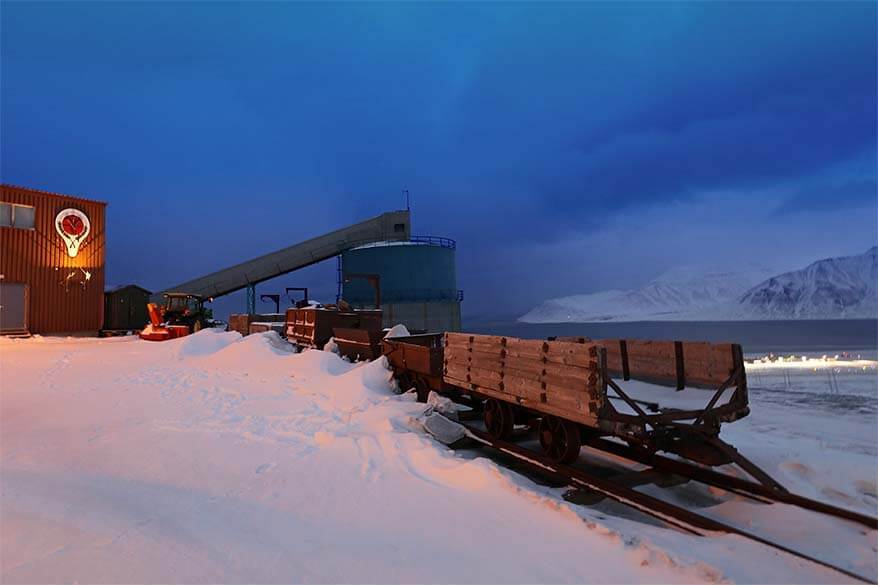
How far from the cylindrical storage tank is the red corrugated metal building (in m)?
18.7

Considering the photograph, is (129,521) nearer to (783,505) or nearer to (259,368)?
(783,505)

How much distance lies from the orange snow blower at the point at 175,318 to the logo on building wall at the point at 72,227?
6.80 meters

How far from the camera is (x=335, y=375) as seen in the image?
13297 millimetres

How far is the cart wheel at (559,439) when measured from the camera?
7230mm

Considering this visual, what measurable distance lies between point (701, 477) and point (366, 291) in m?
39.2

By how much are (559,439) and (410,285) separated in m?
36.6

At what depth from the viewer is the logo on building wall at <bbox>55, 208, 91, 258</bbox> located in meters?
30.8

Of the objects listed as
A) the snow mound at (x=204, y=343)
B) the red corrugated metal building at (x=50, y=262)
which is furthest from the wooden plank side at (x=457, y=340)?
the red corrugated metal building at (x=50, y=262)

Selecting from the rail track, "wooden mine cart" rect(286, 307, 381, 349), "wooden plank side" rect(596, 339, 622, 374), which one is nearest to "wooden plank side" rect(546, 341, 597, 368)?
the rail track

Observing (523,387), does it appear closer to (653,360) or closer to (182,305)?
(653,360)

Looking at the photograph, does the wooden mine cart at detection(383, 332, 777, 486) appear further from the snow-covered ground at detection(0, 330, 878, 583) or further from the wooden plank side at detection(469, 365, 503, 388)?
the snow-covered ground at detection(0, 330, 878, 583)

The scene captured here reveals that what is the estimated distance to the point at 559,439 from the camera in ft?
24.9

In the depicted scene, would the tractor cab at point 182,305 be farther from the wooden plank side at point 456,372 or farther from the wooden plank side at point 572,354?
the wooden plank side at point 572,354

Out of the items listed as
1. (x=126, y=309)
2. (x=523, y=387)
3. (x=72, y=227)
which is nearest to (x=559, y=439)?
(x=523, y=387)
